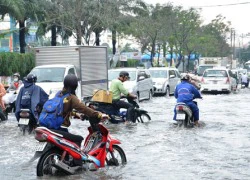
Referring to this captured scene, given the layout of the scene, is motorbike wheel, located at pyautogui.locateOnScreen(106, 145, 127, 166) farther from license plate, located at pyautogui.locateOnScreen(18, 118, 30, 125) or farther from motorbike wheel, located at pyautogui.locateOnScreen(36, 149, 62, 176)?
license plate, located at pyautogui.locateOnScreen(18, 118, 30, 125)

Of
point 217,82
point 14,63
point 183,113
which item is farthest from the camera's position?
point 217,82

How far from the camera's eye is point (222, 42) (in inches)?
3356

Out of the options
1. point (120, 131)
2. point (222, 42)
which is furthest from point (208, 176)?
point (222, 42)

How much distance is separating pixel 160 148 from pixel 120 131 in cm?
309

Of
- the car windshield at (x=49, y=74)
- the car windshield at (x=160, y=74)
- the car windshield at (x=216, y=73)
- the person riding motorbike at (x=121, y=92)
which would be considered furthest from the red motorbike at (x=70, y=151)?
the car windshield at (x=216, y=73)

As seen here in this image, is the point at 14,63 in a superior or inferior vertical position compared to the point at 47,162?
superior

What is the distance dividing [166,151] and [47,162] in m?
3.68

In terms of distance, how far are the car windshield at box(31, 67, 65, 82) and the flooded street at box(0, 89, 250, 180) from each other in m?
2.08

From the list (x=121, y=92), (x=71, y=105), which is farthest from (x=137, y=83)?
(x=71, y=105)

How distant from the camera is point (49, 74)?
63.4 ft

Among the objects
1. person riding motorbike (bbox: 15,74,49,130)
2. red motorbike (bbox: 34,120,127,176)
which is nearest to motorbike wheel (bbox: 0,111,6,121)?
person riding motorbike (bbox: 15,74,49,130)

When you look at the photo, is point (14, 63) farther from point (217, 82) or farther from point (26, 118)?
point (26, 118)

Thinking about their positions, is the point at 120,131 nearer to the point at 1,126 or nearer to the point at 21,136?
the point at 21,136

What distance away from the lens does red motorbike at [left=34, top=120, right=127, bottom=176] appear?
812cm
